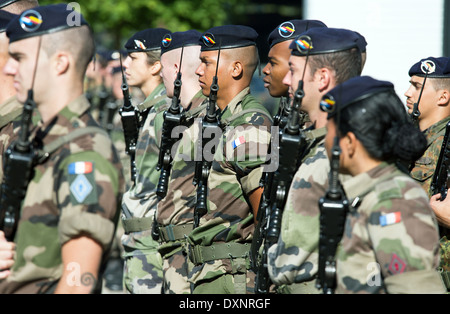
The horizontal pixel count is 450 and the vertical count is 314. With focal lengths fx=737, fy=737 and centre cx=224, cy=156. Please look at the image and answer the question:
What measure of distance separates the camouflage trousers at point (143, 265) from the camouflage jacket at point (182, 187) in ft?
1.80

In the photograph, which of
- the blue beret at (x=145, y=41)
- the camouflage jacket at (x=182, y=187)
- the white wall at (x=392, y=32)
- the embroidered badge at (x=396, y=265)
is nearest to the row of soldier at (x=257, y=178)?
the embroidered badge at (x=396, y=265)

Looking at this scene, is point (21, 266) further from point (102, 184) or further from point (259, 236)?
point (259, 236)

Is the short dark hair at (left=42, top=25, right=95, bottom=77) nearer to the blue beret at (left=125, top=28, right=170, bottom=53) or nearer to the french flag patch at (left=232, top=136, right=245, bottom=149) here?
the french flag patch at (left=232, top=136, right=245, bottom=149)

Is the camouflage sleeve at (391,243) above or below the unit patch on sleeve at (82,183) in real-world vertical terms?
below

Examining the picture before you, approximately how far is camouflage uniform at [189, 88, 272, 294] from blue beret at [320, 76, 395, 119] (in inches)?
66.9

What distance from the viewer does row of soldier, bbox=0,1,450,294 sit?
120 inches

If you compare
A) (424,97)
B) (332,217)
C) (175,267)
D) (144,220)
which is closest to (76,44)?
(332,217)

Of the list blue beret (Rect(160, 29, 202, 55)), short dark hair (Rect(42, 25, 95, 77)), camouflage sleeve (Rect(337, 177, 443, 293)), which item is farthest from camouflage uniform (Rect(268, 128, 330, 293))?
blue beret (Rect(160, 29, 202, 55))

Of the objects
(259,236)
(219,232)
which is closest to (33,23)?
(259,236)

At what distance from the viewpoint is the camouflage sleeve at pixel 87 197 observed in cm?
299

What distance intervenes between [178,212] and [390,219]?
290cm

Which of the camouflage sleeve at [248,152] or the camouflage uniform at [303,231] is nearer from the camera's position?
the camouflage uniform at [303,231]

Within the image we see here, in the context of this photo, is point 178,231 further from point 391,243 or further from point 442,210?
point 391,243

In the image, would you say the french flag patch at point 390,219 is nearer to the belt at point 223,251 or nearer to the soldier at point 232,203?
the soldier at point 232,203
